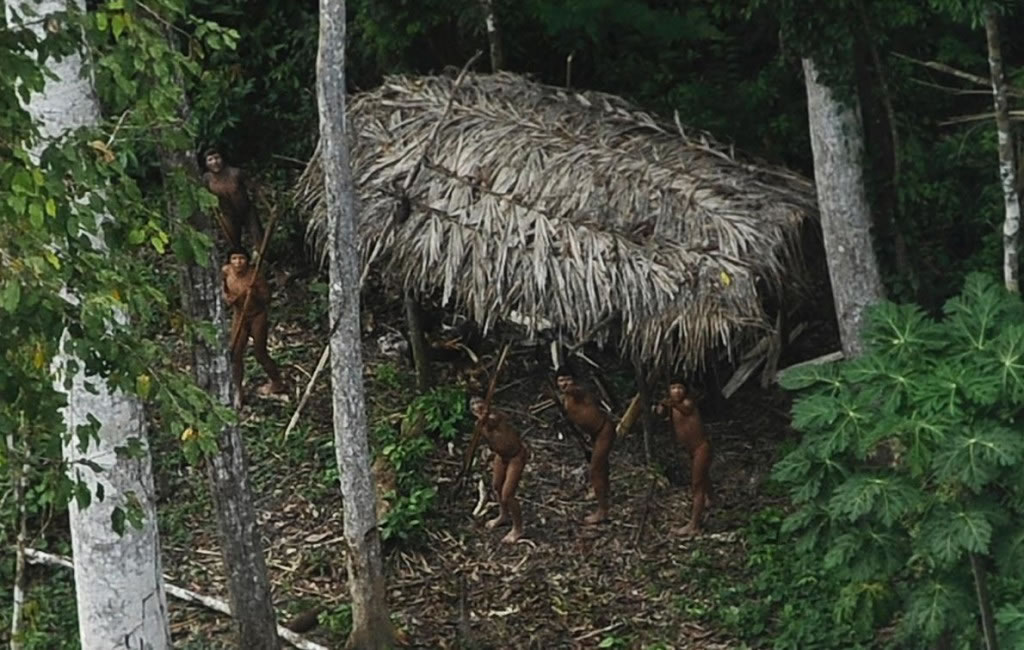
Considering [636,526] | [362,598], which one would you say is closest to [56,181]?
[362,598]

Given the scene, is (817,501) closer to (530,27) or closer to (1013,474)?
(1013,474)

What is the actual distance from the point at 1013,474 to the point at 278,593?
193 inches

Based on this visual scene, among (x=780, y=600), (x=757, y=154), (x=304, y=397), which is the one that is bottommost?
(x=780, y=600)

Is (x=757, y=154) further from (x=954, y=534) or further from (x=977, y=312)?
(x=954, y=534)

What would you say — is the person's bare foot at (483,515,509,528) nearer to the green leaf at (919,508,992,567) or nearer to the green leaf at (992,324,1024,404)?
the green leaf at (919,508,992,567)

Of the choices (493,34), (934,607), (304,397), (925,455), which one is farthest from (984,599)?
(493,34)

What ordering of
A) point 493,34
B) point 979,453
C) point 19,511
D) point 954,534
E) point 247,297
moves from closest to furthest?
point 19,511, point 979,453, point 954,534, point 247,297, point 493,34

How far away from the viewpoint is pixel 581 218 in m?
10.8

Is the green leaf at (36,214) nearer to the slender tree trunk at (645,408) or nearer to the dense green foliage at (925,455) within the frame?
the dense green foliage at (925,455)

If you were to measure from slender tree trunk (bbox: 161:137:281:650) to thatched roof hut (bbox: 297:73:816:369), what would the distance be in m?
2.45

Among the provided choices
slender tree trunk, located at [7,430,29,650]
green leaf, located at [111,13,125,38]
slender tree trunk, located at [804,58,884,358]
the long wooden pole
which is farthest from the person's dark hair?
green leaf, located at [111,13,125,38]

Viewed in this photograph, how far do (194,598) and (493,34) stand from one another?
17.0 ft

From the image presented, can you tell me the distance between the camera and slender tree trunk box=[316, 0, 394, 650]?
8.92 meters

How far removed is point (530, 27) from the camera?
13.6 meters
